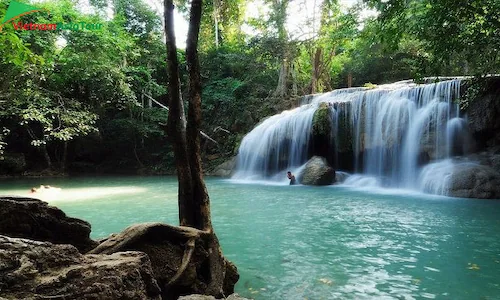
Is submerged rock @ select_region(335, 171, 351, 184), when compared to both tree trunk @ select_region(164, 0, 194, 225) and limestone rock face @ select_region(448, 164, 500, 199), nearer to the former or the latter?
limestone rock face @ select_region(448, 164, 500, 199)

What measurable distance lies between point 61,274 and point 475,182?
1220 cm

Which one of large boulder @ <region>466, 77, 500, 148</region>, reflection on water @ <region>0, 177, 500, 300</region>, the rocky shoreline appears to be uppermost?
large boulder @ <region>466, 77, 500, 148</region>

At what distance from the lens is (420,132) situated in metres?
14.0

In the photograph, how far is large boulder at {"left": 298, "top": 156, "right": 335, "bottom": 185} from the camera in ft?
49.4

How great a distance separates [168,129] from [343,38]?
448 inches

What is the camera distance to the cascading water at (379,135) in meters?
13.6

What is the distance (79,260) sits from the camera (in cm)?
235

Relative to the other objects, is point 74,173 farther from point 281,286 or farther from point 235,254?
point 281,286

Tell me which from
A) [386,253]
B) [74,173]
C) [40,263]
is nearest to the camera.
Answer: [40,263]

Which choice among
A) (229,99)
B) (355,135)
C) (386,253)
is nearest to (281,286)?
(386,253)

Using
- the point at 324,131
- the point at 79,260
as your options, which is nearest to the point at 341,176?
the point at 324,131

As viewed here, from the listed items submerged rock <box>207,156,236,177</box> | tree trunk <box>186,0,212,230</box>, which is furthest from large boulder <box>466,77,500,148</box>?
submerged rock <box>207,156,236,177</box>

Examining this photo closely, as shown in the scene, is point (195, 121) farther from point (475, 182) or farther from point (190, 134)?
point (475, 182)

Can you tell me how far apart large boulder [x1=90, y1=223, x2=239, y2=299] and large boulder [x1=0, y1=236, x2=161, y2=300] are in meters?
0.87
